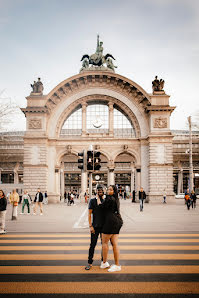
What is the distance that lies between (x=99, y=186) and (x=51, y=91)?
104ft

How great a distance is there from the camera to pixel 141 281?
6348mm

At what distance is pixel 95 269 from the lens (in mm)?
7227

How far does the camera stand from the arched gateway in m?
36.4

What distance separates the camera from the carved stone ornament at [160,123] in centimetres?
3703

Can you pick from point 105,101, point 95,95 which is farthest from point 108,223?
point 105,101

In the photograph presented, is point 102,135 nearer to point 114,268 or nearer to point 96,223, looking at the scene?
point 96,223

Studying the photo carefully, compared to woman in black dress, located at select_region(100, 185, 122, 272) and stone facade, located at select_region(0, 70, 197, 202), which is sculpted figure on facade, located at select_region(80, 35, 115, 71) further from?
woman in black dress, located at select_region(100, 185, 122, 272)

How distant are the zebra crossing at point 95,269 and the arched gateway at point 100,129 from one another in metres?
25.7

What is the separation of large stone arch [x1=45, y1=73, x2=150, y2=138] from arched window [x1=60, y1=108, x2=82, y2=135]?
0.92 metres

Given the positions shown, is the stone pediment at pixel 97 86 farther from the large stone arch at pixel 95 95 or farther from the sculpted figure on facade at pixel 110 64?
the sculpted figure on facade at pixel 110 64

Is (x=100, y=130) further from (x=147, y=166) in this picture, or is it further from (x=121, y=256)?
(x=121, y=256)

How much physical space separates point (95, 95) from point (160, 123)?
30.4ft

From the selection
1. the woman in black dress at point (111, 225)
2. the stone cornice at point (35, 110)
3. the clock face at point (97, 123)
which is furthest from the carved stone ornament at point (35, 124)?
the woman in black dress at point (111, 225)

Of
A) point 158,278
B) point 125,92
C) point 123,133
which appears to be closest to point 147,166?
point 123,133
